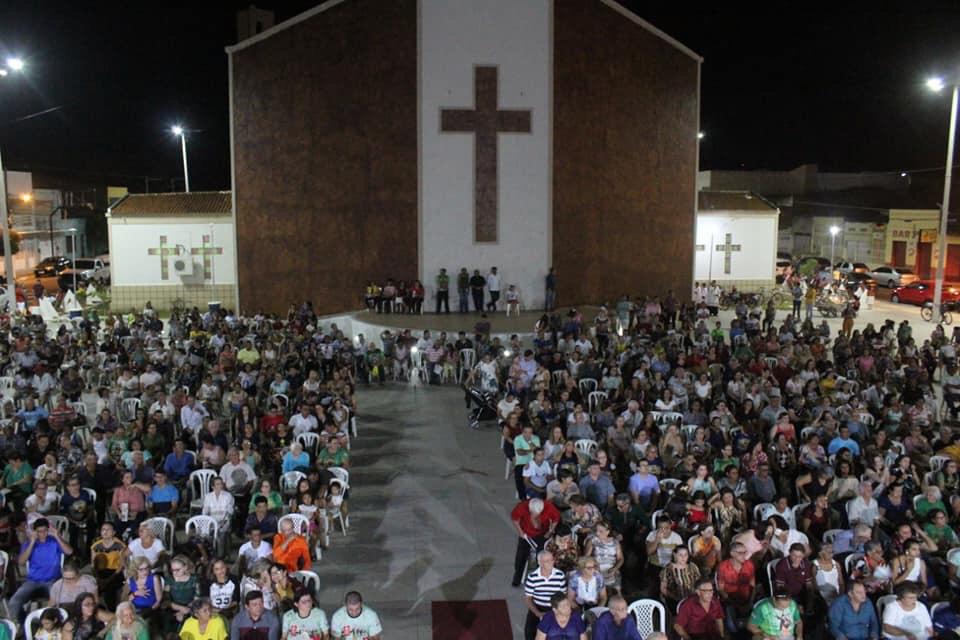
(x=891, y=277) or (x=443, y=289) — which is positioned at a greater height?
(x=443, y=289)

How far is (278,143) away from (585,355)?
11.9 metres

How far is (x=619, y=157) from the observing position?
961 inches

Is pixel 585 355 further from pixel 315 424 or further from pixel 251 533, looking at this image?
pixel 251 533

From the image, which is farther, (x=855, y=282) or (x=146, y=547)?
(x=855, y=282)

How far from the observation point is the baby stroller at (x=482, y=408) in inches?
589

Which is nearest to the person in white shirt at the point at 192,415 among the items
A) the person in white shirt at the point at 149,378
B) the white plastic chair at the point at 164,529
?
the person in white shirt at the point at 149,378

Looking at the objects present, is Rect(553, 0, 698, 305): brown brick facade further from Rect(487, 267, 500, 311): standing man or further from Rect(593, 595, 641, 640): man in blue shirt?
Rect(593, 595, 641, 640): man in blue shirt

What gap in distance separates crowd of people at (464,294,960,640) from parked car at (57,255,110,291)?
2254 cm

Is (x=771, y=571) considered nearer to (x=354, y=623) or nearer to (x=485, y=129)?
(x=354, y=623)

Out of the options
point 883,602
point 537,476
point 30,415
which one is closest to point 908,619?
point 883,602

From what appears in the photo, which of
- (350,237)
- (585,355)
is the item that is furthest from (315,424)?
(350,237)

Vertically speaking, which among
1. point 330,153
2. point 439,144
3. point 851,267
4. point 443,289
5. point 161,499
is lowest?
point 161,499

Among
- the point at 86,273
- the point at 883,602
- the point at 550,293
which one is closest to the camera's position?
the point at 883,602

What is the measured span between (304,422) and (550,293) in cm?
1199
